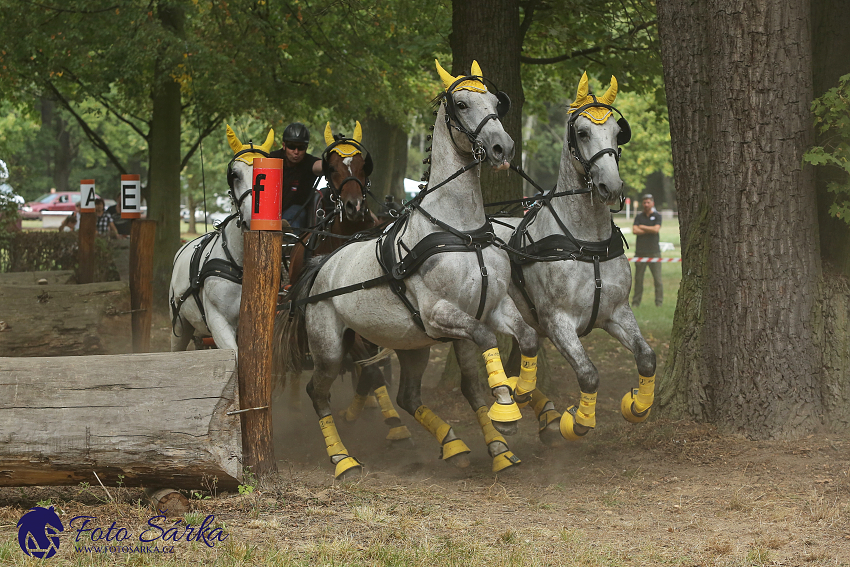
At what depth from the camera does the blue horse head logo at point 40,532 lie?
4.20 metres

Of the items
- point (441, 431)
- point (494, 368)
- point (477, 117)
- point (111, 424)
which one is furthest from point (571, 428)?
point (111, 424)

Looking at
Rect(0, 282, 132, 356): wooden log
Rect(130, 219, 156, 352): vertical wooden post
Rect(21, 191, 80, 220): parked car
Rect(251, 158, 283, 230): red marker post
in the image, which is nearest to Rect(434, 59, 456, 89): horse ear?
Rect(251, 158, 283, 230): red marker post

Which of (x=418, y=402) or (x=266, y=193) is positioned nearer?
(x=266, y=193)

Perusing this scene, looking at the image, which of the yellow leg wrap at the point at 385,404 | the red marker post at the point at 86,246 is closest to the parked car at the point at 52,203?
the red marker post at the point at 86,246

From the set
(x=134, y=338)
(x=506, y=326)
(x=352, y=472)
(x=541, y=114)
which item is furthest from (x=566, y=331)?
(x=541, y=114)

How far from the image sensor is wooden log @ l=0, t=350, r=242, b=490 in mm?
4848

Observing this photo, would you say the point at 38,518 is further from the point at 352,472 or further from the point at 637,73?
the point at 637,73

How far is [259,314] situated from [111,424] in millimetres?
1129

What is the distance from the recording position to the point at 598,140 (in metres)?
5.90

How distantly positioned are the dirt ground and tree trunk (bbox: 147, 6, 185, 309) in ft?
24.3

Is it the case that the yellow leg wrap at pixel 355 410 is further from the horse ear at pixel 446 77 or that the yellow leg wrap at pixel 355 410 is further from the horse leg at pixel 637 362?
the horse ear at pixel 446 77

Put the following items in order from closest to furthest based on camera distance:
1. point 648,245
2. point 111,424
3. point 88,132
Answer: point 111,424 → point 88,132 → point 648,245

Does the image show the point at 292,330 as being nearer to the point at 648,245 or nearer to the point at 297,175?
the point at 297,175

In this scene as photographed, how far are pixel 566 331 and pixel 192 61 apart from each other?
7782 mm
